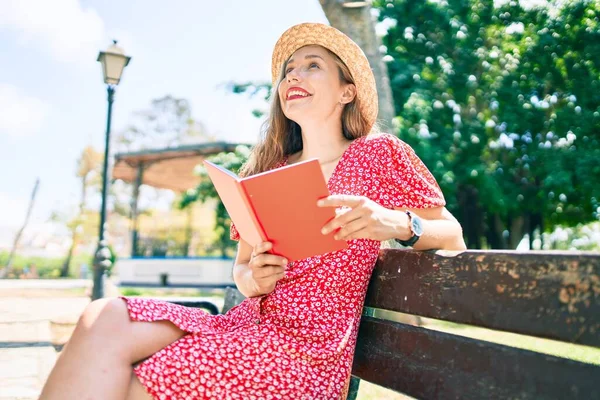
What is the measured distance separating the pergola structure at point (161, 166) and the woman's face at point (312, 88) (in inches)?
509

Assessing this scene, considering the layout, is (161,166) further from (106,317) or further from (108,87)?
(106,317)

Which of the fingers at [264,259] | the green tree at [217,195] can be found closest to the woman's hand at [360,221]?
the fingers at [264,259]

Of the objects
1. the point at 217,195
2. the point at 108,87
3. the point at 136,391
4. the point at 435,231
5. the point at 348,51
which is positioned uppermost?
the point at 108,87

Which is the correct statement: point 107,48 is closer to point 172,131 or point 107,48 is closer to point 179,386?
point 179,386

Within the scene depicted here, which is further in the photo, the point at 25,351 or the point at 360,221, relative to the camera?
the point at 25,351

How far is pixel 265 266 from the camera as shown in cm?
178

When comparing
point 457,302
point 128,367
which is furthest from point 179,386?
point 457,302

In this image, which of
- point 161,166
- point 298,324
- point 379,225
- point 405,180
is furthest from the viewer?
point 161,166

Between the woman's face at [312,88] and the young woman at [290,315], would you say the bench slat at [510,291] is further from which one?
the woman's face at [312,88]

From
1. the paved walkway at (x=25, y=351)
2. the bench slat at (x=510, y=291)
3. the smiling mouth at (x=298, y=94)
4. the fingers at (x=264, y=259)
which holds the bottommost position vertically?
the paved walkway at (x=25, y=351)

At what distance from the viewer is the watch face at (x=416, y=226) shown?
5.57 feet

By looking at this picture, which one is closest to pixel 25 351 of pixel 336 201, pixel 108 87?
pixel 108 87

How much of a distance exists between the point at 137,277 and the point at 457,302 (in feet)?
60.4

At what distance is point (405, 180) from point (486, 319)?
73cm
